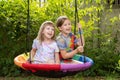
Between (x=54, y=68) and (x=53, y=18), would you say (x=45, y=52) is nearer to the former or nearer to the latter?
(x=54, y=68)

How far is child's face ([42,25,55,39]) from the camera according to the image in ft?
17.8

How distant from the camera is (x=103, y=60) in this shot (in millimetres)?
8711

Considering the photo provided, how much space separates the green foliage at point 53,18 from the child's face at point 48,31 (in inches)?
119

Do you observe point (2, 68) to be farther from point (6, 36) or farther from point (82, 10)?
point (82, 10)

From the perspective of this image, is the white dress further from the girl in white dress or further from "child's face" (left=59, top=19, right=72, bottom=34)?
"child's face" (left=59, top=19, right=72, bottom=34)

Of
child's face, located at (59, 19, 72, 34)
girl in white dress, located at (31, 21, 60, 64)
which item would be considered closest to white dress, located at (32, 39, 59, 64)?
girl in white dress, located at (31, 21, 60, 64)

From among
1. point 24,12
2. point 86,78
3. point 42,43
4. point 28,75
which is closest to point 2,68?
point 28,75

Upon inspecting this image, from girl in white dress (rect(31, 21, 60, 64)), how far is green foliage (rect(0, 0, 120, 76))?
2972 millimetres

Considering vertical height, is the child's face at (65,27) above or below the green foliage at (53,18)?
above

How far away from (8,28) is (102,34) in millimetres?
2109

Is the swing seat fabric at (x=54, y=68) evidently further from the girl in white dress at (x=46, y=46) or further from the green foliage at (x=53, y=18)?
the green foliage at (x=53, y=18)

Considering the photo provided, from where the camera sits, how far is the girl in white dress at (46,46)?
17.9 ft

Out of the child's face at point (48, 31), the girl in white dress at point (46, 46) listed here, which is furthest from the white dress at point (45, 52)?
the child's face at point (48, 31)

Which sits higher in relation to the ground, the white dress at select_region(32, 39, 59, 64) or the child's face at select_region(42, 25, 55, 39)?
the child's face at select_region(42, 25, 55, 39)
